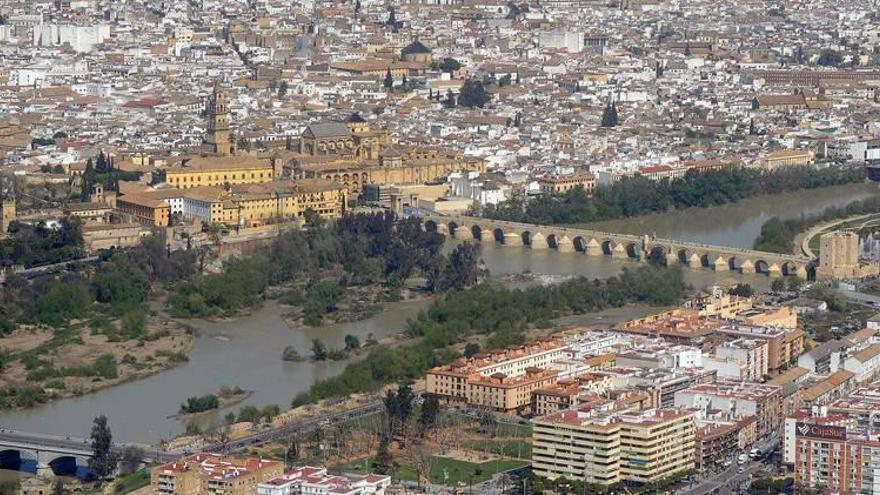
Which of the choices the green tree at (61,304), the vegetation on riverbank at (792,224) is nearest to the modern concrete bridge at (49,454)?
the green tree at (61,304)

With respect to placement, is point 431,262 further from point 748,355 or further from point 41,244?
point 748,355

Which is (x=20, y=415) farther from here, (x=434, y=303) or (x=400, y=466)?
(x=434, y=303)

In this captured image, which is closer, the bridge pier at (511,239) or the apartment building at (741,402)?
the apartment building at (741,402)

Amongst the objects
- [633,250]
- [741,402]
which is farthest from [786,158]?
[741,402]

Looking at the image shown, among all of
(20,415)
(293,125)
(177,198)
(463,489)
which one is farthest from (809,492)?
(293,125)

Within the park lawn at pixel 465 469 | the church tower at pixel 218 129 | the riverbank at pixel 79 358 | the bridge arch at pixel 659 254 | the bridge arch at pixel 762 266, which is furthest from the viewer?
the church tower at pixel 218 129

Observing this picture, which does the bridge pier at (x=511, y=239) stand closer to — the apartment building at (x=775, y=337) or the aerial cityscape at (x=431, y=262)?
the aerial cityscape at (x=431, y=262)
